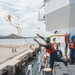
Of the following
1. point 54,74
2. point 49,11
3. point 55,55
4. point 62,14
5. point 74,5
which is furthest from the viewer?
point 49,11

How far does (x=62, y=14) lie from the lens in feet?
42.6

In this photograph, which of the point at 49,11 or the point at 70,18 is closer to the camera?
the point at 70,18

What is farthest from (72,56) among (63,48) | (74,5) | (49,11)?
(49,11)

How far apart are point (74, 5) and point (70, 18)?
886 mm

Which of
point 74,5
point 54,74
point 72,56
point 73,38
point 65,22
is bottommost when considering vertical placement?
point 54,74

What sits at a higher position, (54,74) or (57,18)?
(57,18)

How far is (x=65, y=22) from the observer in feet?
41.2

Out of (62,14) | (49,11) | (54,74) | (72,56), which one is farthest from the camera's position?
(49,11)

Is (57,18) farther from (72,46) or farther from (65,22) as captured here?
(72,46)

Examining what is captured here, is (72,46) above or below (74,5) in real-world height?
below

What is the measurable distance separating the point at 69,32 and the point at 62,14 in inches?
62.0

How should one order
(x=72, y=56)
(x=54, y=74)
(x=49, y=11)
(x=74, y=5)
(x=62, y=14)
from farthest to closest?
(x=49, y=11), (x=62, y=14), (x=74, y=5), (x=72, y=56), (x=54, y=74)

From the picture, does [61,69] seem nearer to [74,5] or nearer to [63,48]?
[63,48]

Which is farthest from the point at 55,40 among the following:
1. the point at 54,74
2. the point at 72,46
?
the point at 54,74
